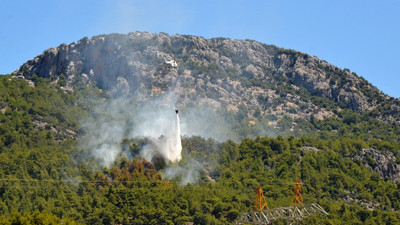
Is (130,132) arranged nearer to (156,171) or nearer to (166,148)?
(166,148)

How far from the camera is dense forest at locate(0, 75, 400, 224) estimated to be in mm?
120312

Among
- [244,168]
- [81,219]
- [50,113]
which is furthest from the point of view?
[50,113]

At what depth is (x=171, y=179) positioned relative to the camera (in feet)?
458

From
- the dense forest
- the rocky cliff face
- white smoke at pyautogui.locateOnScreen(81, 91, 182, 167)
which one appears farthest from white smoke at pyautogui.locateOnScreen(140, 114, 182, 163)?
the rocky cliff face

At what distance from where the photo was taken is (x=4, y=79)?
19862cm

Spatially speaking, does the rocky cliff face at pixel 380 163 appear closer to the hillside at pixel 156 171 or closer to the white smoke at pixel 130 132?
the hillside at pixel 156 171

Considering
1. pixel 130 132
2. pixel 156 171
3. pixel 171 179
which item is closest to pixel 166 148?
pixel 156 171

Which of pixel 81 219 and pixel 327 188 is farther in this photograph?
pixel 327 188

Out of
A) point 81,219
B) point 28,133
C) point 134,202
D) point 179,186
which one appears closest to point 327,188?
point 179,186

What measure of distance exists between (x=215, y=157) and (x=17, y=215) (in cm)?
6016

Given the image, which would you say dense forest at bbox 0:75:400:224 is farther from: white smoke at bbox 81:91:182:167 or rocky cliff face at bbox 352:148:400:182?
white smoke at bbox 81:91:182:167

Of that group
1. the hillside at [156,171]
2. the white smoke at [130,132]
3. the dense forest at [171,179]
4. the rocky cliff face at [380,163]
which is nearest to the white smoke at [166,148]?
the white smoke at [130,132]

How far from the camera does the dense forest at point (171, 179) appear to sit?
12031 centimetres

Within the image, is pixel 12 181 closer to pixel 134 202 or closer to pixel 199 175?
pixel 134 202
